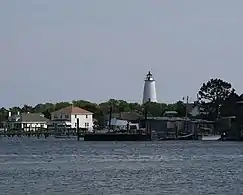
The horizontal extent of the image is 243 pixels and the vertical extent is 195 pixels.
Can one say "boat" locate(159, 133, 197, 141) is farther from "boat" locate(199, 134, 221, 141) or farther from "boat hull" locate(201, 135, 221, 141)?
"boat hull" locate(201, 135, 221, 141)

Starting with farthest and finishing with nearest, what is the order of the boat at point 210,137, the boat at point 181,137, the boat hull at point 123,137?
the boat at point 210,137
the boat at point 181,137
the boat hull at point 123,137

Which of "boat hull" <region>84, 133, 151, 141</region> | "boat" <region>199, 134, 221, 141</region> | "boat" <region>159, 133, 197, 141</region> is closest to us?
"boat hull" <region>84, 133, 151, 141</region>

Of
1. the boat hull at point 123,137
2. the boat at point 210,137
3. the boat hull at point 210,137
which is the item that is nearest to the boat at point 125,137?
the boat hull at point 123,137

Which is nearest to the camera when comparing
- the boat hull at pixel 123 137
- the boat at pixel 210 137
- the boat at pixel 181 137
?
the boat hull at pixel 123 137

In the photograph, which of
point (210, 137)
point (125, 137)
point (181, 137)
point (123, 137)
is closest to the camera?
point (125, 137)

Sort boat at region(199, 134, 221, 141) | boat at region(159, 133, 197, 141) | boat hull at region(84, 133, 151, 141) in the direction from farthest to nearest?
boat at region(199, 134, 221, 141) → boat at region(159, 133, 197, 141) → boat hull at region(84, 133, 151, 141)

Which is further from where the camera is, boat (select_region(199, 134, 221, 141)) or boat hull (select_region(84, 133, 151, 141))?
boat (select_region(199, 134, 221, 141))

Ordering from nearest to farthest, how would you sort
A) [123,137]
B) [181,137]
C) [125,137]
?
[125,137] < [123,137] < [181,137]

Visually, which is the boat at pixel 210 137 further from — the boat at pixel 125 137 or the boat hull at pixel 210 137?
the boat at pixel 125 137

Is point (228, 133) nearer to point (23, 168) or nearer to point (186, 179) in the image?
point (23, 168)

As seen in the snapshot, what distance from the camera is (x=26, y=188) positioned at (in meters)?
49.3

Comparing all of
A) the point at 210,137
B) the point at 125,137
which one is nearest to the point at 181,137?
the point at 210,137

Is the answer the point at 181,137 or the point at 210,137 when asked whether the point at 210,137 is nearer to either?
the point at 210,137

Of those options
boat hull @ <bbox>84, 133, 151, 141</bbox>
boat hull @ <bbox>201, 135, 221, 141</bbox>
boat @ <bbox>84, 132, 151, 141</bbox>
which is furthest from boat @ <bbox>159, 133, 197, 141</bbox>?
boat hull @ <bbox>84, 133, 151, 141</bbox>
